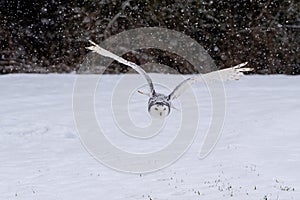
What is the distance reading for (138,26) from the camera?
21.1 m

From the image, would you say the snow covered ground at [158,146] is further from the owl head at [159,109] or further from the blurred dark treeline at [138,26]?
the blurred dark treeline at [138,26]

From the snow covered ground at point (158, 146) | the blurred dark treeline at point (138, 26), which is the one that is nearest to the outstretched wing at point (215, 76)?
the snow covered ground at point (158, 146)

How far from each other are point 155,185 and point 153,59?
11556 millimetres

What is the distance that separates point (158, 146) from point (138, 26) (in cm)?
853

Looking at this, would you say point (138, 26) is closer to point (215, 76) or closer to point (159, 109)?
point (215, 76)

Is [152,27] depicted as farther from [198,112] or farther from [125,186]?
[125,186]

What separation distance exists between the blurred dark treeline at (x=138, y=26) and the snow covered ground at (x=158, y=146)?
2.27 m

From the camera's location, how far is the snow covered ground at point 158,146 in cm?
981

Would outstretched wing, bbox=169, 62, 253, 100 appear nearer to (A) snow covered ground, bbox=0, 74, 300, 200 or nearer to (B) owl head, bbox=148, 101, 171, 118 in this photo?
(B) owl head, bbox=148, 101, 171, 118

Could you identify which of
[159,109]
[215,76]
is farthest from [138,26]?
[159,109]

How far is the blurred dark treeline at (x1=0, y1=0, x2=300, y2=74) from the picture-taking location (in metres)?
21.1

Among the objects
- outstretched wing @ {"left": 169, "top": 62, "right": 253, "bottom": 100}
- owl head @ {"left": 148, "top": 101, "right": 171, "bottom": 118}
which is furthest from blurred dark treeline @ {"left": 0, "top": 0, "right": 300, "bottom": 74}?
owl head @ {"left": 148, "top": 101, "right": 171, "bottom": 118}

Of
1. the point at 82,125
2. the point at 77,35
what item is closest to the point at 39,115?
the point at 82,125

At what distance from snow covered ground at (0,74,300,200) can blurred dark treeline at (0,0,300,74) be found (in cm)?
227
